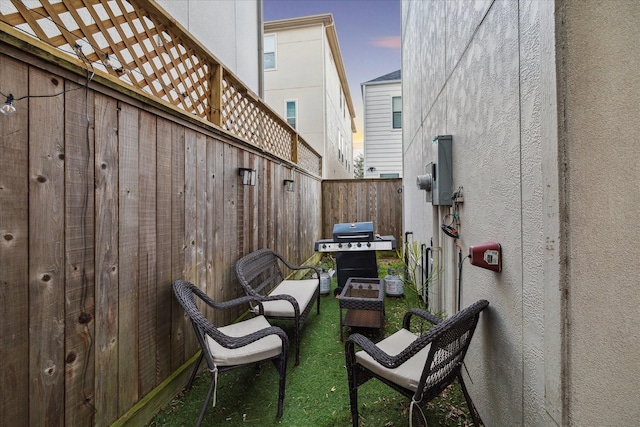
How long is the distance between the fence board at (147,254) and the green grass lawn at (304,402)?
1.30ft

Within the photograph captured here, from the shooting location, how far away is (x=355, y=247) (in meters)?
4.22

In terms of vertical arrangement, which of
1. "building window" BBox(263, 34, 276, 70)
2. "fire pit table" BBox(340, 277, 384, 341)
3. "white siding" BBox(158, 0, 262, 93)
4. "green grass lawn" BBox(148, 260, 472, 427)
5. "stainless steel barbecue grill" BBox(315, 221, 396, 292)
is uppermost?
"building window" BBox(263, 34, 276, 70)

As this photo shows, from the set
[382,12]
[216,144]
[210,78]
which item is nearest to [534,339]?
[216,144]

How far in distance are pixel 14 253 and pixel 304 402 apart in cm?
197

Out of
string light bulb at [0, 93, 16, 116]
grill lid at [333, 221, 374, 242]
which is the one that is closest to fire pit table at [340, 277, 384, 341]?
grill lid at [333, 221, 374, 242]

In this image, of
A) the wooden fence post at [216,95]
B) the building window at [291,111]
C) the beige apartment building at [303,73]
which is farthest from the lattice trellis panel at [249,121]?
the building window at [291,111]

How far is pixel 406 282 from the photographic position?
15.8 feet

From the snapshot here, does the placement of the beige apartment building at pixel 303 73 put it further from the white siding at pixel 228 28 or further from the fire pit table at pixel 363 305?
the fire pit table at pixel 363 305

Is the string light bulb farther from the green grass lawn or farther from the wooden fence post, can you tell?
the green grass lawn

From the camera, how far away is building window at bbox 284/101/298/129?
950cm

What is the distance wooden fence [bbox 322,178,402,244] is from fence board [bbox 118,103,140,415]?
6.17m

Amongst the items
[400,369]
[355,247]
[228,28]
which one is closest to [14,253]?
[400,369]

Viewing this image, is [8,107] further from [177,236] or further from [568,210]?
[568,210]

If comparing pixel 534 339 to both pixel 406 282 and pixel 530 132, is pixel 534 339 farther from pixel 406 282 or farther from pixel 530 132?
pixel 406 282
